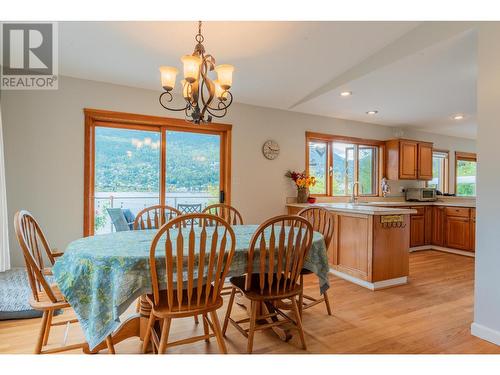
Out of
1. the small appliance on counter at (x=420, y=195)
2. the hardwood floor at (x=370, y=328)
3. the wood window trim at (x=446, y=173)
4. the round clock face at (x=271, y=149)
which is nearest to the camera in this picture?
the hardwood floor at (x=370, y=328)

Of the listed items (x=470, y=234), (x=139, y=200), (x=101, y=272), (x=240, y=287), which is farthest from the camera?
(x=470, y=234)

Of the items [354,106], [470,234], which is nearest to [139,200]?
[354,106]

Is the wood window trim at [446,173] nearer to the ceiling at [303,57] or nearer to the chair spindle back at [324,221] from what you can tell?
the ceiling at [303,57]

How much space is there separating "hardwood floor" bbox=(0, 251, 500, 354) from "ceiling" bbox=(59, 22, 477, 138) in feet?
7.74

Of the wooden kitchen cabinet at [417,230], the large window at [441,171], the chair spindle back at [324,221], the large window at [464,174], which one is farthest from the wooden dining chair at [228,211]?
the large window at [464,174]

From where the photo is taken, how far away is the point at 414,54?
9.00 ft

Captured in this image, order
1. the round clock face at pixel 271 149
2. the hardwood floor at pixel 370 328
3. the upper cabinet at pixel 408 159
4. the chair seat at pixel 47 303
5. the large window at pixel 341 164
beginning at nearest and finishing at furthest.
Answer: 1. the chair seat at pixel 47 303
2. the hardwood floor at pixel 370 328
3. the round clock face at pixel 271 149
4. the large window at pixel 341 164
5. the upper cabinet at pixel 408 159

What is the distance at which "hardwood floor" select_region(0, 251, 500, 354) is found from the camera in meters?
2.04

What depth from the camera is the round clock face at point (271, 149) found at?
458 centimetres

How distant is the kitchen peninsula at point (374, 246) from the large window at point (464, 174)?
4.60 m

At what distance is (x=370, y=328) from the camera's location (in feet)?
7.66
